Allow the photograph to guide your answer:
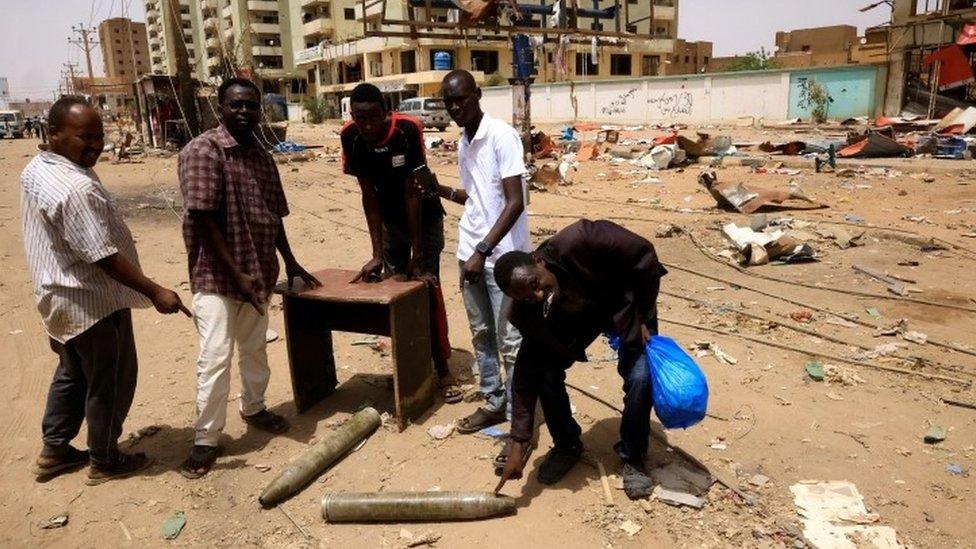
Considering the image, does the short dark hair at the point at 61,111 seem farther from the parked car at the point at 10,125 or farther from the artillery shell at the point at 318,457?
the parked car at the point at 10,125

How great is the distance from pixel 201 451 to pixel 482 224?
5.77ft

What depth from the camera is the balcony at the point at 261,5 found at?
195ft

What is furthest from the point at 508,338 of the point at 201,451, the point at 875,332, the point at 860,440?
the point at 875,332

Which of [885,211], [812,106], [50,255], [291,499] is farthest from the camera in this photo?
[812,106]

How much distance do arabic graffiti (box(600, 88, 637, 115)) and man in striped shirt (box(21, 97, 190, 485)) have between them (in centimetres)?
2932

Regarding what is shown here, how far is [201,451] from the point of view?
3.18 m

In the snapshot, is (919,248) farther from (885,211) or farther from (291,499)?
(291,499)

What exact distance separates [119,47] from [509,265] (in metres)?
115

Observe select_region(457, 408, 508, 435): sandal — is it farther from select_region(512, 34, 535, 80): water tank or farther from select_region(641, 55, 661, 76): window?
select_region(641, 55, 661, 76): window

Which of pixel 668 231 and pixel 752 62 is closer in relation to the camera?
pixel 668 231

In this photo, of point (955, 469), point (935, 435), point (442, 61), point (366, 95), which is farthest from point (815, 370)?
point (442, 61)

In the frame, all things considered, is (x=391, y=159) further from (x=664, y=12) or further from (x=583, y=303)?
(x=664, y=12)

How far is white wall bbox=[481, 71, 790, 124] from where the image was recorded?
25906mm

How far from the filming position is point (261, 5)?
60.5m
